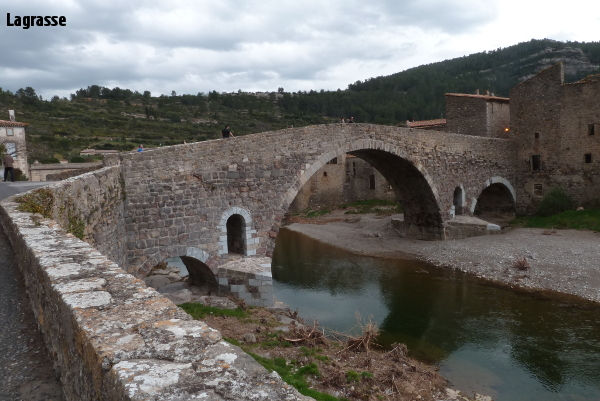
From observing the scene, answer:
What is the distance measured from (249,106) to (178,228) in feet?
197

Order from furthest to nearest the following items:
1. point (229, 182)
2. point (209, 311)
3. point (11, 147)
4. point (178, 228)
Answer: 1. point (11, 147)
2. point (229, 182)
3. point (178, 228)
4. point (209, 311)

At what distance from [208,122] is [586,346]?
162 feet

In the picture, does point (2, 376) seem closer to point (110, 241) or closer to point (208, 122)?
point (110, 241)

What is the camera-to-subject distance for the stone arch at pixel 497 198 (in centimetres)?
2325

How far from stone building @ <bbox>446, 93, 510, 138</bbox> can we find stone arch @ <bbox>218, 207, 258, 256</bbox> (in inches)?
684

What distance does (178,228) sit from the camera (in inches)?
432

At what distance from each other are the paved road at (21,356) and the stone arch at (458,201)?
1994 cm

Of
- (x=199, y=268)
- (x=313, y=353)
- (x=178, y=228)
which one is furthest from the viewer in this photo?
(x=199, y=268)

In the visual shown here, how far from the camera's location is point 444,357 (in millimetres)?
9781

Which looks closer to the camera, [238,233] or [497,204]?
[238,233]

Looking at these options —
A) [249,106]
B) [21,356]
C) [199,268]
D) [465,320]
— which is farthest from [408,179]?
[249,106]

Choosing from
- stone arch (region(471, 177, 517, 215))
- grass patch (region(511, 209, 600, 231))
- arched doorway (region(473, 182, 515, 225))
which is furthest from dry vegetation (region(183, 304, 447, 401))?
arched doorway (region(473, 182, 515, 225))

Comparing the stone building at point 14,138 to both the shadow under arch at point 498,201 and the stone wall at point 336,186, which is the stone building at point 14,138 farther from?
the shadow under arch at point 498,201

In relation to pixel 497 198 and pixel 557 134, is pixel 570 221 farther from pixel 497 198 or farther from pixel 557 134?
pixel 497 198
